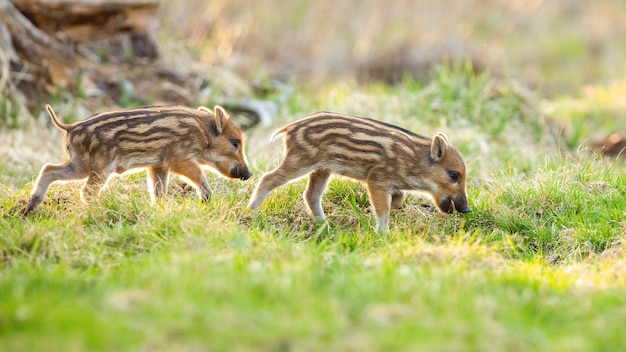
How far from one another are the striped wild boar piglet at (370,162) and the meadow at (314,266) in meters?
0.22

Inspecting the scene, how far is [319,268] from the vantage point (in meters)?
5.81

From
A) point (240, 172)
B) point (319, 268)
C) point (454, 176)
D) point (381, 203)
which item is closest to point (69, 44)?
point (240, 172)

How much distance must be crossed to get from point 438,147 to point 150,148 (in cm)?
244

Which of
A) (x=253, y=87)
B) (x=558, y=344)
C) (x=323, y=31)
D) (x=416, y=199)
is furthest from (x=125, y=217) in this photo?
(x=323, y=31)

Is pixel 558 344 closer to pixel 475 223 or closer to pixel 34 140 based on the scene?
pixel 475 223

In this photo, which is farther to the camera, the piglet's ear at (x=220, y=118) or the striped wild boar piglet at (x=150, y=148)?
the piglet's ear at (x=220, y=118)

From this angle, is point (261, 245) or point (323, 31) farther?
point (323, 31)

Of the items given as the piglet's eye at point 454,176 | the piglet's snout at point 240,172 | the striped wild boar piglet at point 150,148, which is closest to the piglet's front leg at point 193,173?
the striped wild boar piglet at point 150,148

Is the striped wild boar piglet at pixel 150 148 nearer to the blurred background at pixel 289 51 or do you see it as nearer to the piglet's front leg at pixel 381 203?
the piglet's front leg at pixel 381 203

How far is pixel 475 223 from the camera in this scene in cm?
766

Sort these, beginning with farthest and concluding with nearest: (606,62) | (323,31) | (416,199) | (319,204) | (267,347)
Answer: (606,62), (323,31), (416,199), (319,204), (267,347)

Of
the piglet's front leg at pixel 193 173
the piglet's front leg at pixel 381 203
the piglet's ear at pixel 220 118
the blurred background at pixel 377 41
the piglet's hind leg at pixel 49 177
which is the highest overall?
the piglet's ear at pixel 220 118

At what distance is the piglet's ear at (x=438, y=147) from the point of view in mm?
7484

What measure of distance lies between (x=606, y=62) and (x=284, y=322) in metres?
16.3
